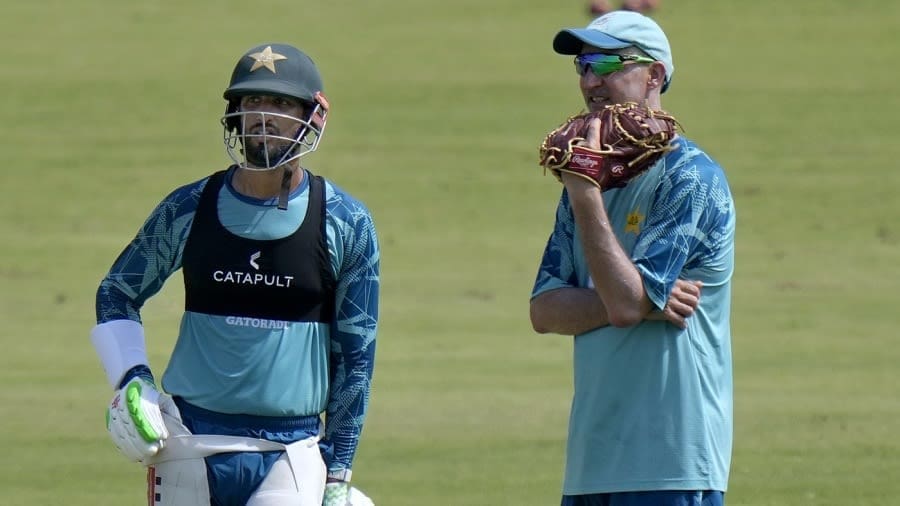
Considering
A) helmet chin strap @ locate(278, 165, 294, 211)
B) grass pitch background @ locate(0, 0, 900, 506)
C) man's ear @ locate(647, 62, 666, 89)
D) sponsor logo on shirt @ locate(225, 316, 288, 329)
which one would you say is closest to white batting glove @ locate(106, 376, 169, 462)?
sponsor logo on shirt @ locate(225, 316, 288, 329)

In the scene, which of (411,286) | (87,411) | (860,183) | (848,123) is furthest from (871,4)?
(87,411)

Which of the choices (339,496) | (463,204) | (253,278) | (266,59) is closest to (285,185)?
(253,278)

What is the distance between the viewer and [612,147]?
483 cm

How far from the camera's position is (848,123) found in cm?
2644

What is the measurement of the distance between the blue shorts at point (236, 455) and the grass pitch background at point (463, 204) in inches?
177

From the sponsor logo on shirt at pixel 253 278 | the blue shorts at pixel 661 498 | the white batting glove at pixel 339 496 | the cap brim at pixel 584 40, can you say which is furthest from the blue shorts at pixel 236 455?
the cap brim at pixel 584 40

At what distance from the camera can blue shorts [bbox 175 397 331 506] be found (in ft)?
17.7

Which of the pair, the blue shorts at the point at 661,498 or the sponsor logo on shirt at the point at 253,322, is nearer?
the blue shorts at the point at 661,498

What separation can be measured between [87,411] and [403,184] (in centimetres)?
1099

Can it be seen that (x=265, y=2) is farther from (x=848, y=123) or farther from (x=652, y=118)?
(x=652, y=118)

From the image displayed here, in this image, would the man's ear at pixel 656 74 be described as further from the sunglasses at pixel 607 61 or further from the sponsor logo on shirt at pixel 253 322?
the sponsor logo on shirt at pixel 253 322

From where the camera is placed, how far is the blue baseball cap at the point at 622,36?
509 cm

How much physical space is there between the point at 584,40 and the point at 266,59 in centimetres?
112

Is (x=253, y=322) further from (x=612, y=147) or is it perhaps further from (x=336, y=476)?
(x=612, y=147)
